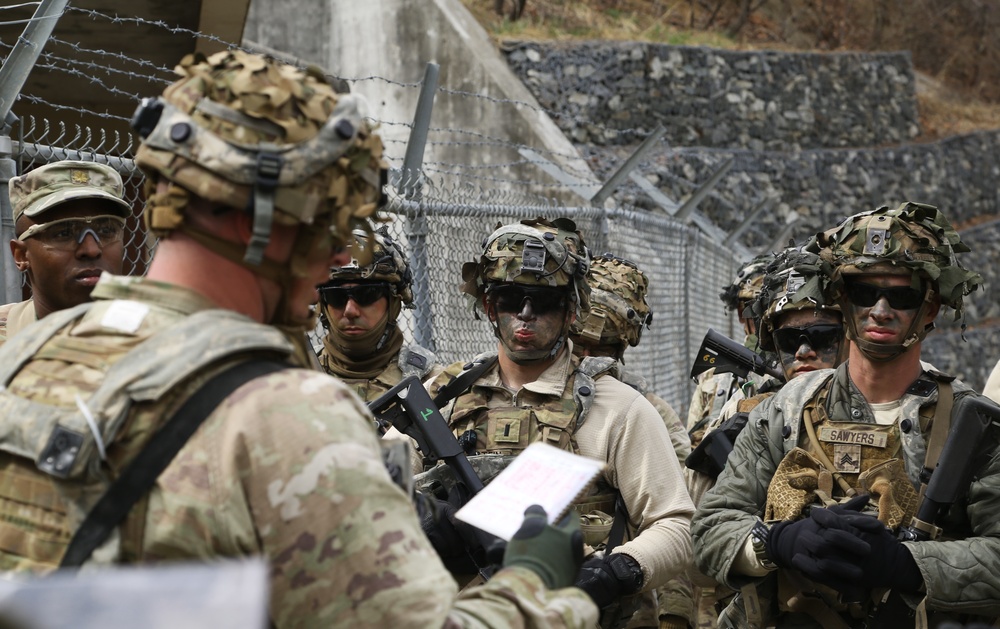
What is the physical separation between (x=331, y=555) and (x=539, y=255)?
2.83 meters

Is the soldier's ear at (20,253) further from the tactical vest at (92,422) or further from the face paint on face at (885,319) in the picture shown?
the face paint on face at (885,319)

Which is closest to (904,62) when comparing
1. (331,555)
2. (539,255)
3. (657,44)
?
(657,44)

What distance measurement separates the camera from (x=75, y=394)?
2082mm

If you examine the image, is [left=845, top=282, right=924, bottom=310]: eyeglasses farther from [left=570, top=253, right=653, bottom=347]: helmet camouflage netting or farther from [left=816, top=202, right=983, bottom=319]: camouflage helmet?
[left=570, top=253, right=653, bottom=347]: helmet camouflage netting

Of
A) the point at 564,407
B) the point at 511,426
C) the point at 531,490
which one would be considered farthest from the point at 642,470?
the point at 531,490

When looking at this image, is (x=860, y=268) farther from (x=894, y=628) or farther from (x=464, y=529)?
(x=464, y=529)

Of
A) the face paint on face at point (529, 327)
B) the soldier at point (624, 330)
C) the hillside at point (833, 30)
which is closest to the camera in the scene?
the face paint on face at point (529, 327)

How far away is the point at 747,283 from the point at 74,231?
414 cm

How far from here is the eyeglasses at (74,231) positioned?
14.7 ft

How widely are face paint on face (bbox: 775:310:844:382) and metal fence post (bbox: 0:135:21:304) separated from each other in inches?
138

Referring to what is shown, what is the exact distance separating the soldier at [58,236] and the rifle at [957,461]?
118 inches

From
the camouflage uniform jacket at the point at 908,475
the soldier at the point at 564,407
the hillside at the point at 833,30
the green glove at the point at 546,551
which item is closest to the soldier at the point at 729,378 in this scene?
the soldier at the point at 564,407

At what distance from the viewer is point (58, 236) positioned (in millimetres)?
4512

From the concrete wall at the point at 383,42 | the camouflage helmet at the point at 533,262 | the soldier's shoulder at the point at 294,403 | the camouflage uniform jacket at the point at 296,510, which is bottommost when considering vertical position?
the concrete wall at the point at 383,42
